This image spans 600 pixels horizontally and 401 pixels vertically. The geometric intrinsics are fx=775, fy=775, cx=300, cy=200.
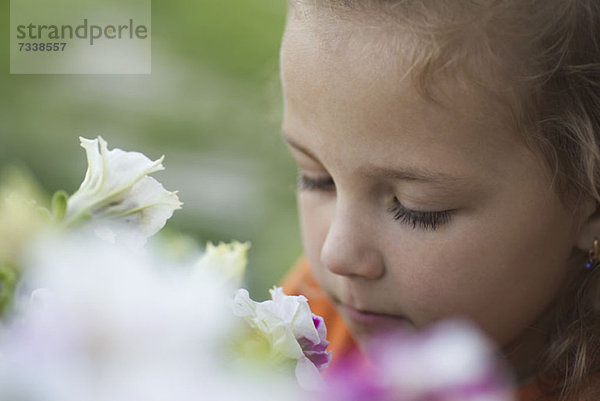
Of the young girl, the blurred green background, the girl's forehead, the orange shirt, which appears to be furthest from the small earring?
the blurred green background

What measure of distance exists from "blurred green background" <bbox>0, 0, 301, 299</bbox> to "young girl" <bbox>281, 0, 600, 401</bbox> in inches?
29.4

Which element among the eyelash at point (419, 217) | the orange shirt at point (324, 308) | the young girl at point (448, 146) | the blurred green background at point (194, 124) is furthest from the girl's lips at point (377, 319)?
the blurred green background at point (194, 124)

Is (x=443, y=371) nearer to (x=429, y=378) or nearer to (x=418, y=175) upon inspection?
(x=429, y=378)

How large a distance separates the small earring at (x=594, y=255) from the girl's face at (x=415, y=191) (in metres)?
0.03

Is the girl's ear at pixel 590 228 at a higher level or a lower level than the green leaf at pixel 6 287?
lower

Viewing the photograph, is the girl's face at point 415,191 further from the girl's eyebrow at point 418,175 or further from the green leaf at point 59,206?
the green leaf at point 59,206

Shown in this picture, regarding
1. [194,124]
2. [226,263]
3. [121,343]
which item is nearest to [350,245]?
[226,263]

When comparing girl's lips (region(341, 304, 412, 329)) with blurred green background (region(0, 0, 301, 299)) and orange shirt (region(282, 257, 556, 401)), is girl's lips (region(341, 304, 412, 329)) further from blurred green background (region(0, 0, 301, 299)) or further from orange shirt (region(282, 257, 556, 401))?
blurred green background (region(0, 0, 301, 299))

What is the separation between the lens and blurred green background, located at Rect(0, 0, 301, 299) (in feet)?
5.45

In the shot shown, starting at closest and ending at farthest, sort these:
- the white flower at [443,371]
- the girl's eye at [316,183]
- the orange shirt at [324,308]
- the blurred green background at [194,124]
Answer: the white flower at [443,371] < the girl's eye at [316,183] < the orange shirt at [324,308] < the blurred green background at [194,124]

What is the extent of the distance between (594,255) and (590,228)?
0.10ft

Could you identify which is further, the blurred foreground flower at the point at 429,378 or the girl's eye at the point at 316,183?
the girl's eye at the point at 316,183

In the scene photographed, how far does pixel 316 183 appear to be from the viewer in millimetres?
788

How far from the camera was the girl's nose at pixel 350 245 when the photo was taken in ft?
2.23
